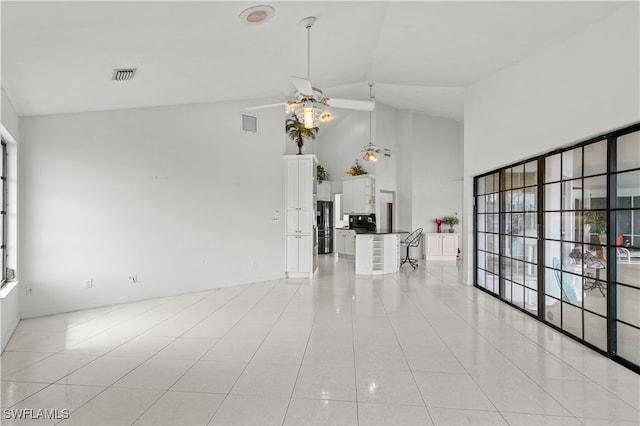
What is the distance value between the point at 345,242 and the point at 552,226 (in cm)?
766

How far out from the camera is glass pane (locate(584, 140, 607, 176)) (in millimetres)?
3288

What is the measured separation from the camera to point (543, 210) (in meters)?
4.37

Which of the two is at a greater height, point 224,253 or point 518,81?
point 518,81

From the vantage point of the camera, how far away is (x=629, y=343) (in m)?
3.06

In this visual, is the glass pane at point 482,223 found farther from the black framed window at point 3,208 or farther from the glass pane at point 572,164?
the black framed window at point 3,208

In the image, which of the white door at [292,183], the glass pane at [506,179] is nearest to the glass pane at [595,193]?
the glass pane at [506,179]

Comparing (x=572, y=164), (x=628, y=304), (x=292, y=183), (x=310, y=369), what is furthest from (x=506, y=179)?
(x=310, y=369)

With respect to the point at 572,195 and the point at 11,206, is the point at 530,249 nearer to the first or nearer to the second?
the point at 572,195

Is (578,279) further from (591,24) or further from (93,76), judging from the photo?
(93,76)

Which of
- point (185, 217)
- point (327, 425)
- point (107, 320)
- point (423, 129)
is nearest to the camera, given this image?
point (327, 425)

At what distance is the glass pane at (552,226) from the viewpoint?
13.4 ft

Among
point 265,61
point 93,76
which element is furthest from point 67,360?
point 265,61

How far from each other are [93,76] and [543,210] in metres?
5.44

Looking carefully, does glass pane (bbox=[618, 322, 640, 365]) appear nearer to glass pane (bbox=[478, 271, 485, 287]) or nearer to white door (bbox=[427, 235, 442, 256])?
glass pane (bbox=[478, 271, 485, 287])
